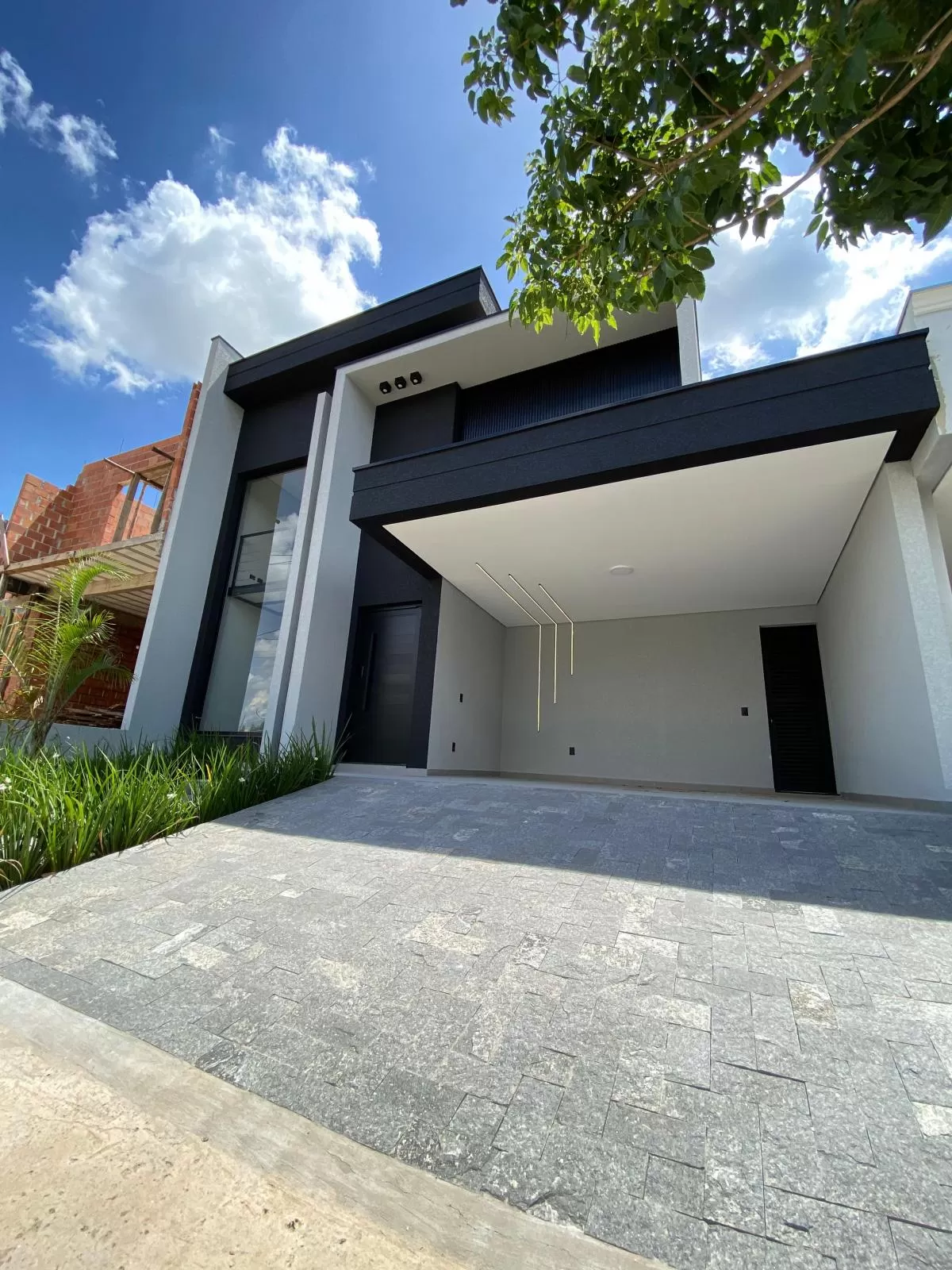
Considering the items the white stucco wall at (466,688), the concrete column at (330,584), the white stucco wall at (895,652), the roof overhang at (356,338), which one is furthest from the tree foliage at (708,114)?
the roof overhang at (356,338)

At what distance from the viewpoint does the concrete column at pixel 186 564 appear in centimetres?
757

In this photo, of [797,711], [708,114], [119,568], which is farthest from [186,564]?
[797,711]

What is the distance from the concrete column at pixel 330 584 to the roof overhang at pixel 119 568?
9.55 feet

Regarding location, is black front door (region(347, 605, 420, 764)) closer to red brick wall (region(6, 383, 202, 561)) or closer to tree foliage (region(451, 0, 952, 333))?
tree foliage (region(451, 0, 952, 333))

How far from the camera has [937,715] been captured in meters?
3.76

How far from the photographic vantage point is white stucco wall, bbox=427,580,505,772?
275 inches

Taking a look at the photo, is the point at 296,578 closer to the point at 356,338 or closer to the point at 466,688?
the point at 466,688

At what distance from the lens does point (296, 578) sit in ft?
23.9

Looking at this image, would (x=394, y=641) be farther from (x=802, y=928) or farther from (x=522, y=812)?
(x=802, y=928)

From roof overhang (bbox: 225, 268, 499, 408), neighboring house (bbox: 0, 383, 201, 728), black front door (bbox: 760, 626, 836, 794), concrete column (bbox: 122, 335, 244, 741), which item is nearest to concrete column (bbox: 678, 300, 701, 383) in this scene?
roof overhang (bbox: 225, 268, 499, 408)

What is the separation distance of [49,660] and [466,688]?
4831mm

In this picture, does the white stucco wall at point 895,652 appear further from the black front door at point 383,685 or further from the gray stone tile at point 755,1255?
the black front door at point 383,685

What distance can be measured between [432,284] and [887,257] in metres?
6.70

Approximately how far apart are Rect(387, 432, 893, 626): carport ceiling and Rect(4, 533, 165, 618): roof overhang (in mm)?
5151
